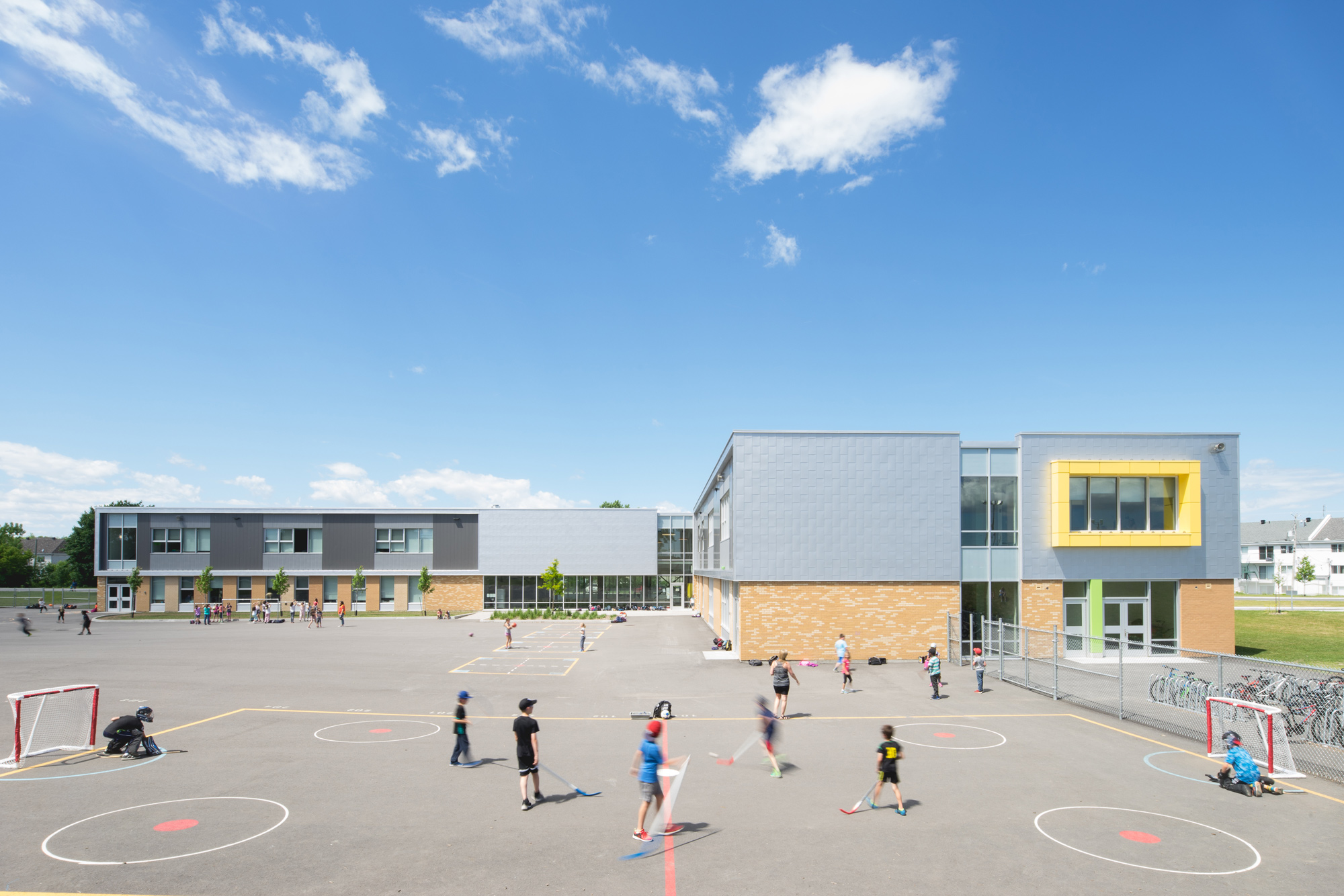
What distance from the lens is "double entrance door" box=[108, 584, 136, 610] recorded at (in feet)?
208

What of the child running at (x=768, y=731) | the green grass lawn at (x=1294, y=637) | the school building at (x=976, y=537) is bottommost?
the green grass lawn at (x=1294, y=637)

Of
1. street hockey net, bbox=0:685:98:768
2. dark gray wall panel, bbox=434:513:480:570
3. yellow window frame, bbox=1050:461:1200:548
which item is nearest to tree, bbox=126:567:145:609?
dark gray wall panel, bbox=434:513:480:570

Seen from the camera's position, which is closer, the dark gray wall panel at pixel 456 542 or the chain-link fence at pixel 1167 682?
the chain-link fence at pixel 1167 682

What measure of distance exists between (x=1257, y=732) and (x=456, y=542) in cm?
5808

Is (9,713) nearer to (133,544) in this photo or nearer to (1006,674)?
(1006,674)

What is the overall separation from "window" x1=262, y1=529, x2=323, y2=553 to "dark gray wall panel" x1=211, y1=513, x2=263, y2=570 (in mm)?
736

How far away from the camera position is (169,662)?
30.7m

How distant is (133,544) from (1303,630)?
87.5 metres

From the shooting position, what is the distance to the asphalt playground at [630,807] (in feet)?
32.1

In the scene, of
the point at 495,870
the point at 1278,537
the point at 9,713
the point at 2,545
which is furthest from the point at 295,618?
the point at 1278,537

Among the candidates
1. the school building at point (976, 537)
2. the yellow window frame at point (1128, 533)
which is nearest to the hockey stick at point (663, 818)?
A: the school building at point (976, 537)

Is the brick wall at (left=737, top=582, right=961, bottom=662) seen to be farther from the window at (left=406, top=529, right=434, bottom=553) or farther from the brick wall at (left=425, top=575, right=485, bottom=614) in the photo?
the window at (left=406, top=529, right=434, bottom=553)

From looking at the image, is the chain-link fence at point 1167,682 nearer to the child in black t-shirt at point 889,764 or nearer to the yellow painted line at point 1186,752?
the yellow painted line at point 1186,752

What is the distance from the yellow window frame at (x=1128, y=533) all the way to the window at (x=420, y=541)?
4992 centimetres
